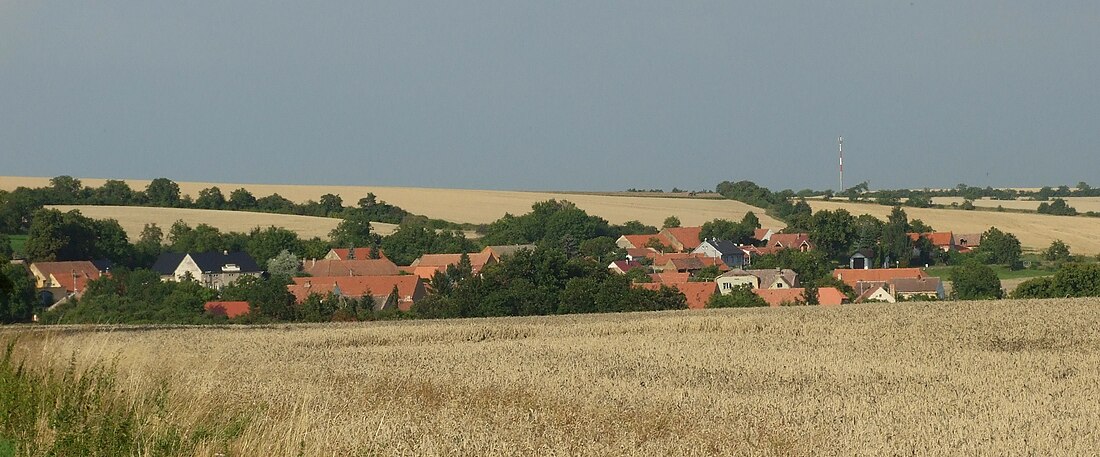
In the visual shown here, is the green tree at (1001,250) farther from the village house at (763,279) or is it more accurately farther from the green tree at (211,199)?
the green tree at (211,199)

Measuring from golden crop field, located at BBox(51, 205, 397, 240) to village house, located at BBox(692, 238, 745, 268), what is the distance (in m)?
26.1

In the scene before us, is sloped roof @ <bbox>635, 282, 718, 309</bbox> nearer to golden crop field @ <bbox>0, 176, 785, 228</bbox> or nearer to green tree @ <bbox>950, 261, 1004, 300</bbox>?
green tree @ <bbox>950, 261, 1004, 300</bbox>

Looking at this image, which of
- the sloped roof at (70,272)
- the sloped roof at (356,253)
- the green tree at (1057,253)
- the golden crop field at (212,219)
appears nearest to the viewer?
the sloped roof at (70,272)

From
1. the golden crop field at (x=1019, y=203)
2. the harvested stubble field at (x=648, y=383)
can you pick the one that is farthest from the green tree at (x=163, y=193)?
the harvested stubble field at (x=648, y=383)

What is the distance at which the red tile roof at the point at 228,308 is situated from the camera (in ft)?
188

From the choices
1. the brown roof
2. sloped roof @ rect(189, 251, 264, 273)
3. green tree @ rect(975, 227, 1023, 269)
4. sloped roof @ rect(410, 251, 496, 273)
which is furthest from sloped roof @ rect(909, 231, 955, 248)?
sloped roof @ rect(189, 251, 264, 273)

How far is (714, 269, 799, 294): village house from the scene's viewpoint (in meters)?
79.5

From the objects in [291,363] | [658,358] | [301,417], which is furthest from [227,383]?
[658,358]

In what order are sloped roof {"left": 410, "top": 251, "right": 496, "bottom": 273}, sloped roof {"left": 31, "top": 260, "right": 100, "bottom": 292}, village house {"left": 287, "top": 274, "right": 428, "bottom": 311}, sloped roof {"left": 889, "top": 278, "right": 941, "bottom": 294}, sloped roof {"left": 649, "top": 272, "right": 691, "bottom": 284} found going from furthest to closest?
sloped roof {"left": 410, "top": 251, "right": 496, "bottom": 273} → sloped roof {"left": 31, "top": 260, "right": 100, "bottom": 292} → sloped roof {"left": 649, "top": 272, "right": 691, "bottom": 284} → sloped roof {"left": 889, "top": 278, "right": 941, "bottom": 294} → village house {"left": 287, "top": 274, "right": 428, "bottom": 311}

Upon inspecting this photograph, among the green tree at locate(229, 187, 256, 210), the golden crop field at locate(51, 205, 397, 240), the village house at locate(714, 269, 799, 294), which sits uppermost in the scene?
the green tree at locate(229, 187, 256, 210)

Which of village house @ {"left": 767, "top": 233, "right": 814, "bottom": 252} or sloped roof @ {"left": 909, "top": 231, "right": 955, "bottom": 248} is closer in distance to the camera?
sloped roof @ {"left": 909, "top": 231, "right": 955, "bottom": 248}

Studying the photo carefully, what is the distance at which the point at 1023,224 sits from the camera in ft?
369

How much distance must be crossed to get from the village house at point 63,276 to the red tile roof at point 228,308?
15817mm

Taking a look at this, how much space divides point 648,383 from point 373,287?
58.0 m
